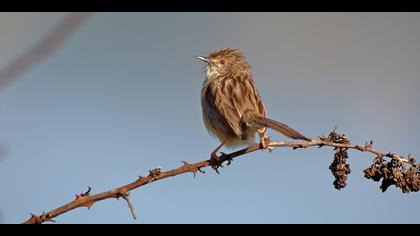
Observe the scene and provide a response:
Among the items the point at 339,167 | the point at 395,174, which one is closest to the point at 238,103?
the point at 339,167

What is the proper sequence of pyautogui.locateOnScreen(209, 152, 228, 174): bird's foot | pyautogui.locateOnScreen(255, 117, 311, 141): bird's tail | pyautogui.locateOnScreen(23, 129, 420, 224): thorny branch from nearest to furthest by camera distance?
pyautogui.locateOnScreen(23, 129, 420, 224): thorny branch, pyautogui.locateOnScreen(255, 117, 311, 141): bird's tail, pyautogui.locateOnScreen(209, 152, 228, 174): bird's foot

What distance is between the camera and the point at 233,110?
571cm

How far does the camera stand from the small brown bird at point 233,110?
5.54 metres

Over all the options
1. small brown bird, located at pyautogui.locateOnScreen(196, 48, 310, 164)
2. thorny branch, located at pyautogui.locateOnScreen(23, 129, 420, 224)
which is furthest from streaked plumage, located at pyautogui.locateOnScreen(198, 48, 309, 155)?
thorny branch, located at pyautogui.locateOnScreen(23, 129, 420, 224)

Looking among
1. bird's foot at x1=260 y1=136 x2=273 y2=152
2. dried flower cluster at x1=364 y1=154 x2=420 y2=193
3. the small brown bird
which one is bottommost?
dried flower cluster at x1=364 y1=154 x2=420 y2=193

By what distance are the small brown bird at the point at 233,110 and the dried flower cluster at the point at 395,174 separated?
131 centimetres

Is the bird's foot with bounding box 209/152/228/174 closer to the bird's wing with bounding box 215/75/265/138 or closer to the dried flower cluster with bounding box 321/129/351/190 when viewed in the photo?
the bird's wing with bounding box 215/75/265/138

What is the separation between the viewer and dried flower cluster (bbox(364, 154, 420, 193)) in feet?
11.2

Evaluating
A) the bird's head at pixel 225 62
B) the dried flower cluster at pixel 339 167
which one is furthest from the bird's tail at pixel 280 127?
the bird's head at pixel 225 62

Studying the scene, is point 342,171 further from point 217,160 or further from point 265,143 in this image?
point 217,160

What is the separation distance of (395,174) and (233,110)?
2433 millimetres
